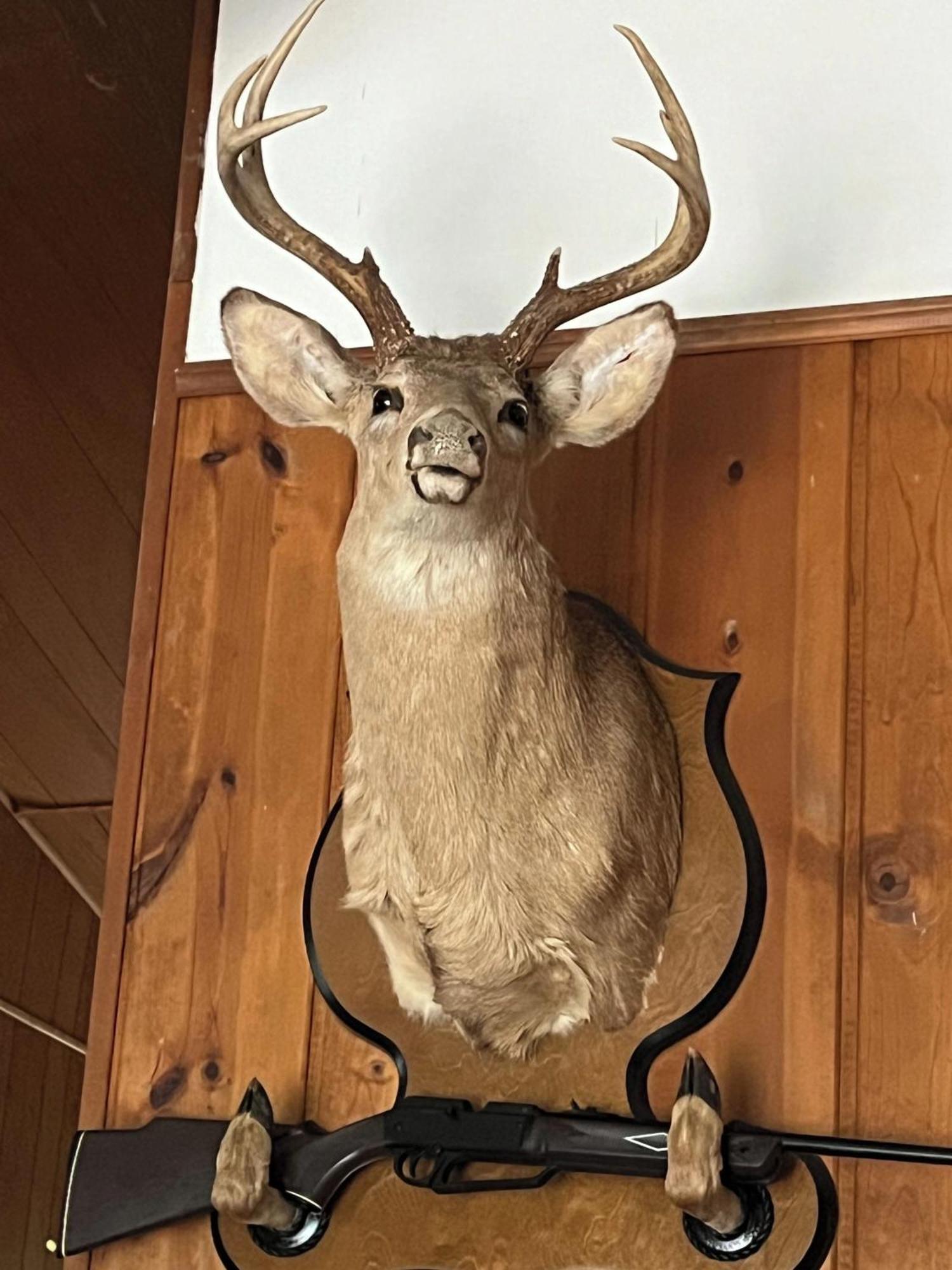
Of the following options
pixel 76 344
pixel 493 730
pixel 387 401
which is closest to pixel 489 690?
pixel 493 730

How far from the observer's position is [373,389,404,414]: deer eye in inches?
67.9

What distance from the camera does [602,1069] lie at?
1.75m

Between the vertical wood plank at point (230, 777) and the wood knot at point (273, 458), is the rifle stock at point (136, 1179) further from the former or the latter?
the wood knot at point (273, 458)

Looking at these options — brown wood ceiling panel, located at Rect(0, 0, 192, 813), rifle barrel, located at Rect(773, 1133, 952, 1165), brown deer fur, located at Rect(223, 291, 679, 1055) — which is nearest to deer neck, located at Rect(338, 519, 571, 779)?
brown deer fur, located at Rect(223, 291, 679, 1055)

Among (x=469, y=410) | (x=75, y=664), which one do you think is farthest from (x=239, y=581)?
(x=75, y=664)

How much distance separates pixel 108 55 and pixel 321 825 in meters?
1.38

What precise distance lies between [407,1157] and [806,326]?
104cm

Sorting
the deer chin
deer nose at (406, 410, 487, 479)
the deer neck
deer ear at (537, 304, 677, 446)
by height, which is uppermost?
deer ear at (537, 304, 677, 446)

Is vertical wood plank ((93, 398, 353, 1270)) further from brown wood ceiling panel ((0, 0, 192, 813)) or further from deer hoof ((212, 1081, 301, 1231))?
brown wood ceiling panel ((0, 0, 192, 813))

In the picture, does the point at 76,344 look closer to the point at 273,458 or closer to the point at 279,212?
the point at 273,458

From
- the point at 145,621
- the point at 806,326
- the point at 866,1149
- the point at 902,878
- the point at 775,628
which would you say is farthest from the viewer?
the point at 145,621

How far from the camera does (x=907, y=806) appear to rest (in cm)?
180

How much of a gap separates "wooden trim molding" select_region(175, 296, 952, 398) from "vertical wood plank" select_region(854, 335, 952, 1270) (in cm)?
2

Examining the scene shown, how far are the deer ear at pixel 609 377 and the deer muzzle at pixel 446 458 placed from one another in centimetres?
24
